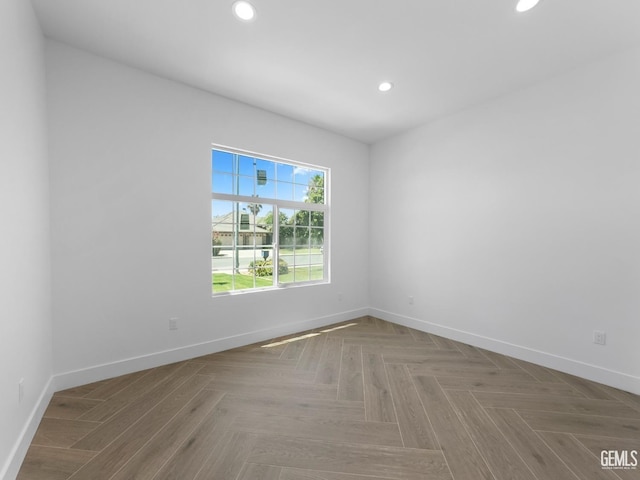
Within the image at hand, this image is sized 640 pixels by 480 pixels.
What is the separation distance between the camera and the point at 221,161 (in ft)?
10.6

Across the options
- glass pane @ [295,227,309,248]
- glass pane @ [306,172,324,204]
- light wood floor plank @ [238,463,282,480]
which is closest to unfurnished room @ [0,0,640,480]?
light wood floor plank @ [238,463,282,480]

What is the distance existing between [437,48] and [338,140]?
79.3 inches

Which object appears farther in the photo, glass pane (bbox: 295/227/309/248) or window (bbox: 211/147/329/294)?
glass pane (bbox: 295/227/309/248)

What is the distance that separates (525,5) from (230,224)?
3.14 metres

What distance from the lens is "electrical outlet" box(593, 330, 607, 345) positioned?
2416 millimetres

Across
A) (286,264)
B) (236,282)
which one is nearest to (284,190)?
(286,264)

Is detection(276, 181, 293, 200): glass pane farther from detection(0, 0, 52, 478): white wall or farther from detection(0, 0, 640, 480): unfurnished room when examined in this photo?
detection(0, 0, 52, 478): white wall

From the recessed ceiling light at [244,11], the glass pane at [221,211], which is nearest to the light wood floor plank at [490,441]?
the glass pane at [221,211]

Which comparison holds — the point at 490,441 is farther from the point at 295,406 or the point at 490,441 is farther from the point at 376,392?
the point at 295,406

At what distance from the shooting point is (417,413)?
198 centimetres

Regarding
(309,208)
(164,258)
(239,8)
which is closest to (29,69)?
(239,8)

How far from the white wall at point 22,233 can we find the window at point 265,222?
1.38 metres

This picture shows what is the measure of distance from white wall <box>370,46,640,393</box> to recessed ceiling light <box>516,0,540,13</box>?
1137 mm

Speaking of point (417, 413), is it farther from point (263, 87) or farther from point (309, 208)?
point (263, 87)
